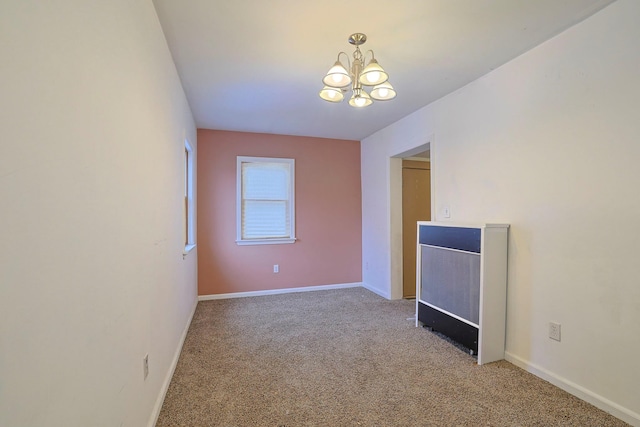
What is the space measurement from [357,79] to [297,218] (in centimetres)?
288

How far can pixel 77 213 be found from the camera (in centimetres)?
91

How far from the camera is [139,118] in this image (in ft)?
5.04

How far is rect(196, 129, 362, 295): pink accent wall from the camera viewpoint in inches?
173

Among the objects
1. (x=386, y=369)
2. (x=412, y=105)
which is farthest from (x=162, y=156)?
(x=412, y=105)

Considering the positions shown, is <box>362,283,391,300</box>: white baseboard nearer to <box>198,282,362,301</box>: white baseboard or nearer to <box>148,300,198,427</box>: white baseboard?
<box>198,282,362,301</box>: white baseboard

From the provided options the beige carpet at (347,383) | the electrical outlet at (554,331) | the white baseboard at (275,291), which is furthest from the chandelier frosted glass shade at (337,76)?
the white baseboard at (275,291)

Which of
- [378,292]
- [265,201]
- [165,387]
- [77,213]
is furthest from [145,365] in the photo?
[378,292]

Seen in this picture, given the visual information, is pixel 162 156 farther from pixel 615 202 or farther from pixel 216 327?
pixel 615 202

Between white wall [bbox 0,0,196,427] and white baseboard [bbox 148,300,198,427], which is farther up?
white wall [bbox 0,0,196,427]

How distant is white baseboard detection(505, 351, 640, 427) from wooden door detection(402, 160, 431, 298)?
2.04 m

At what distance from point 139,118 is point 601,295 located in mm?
2885

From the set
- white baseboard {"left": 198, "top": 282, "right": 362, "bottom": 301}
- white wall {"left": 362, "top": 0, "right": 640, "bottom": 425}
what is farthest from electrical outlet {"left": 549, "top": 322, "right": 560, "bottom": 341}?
white baseboard {"left": 198, "top": 282, "right": 362, "bottom": 301}

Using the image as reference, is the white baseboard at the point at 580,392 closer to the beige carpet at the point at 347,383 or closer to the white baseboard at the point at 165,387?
the beige carpet at the point at 347,383

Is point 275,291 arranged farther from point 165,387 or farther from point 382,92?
point 382,92
